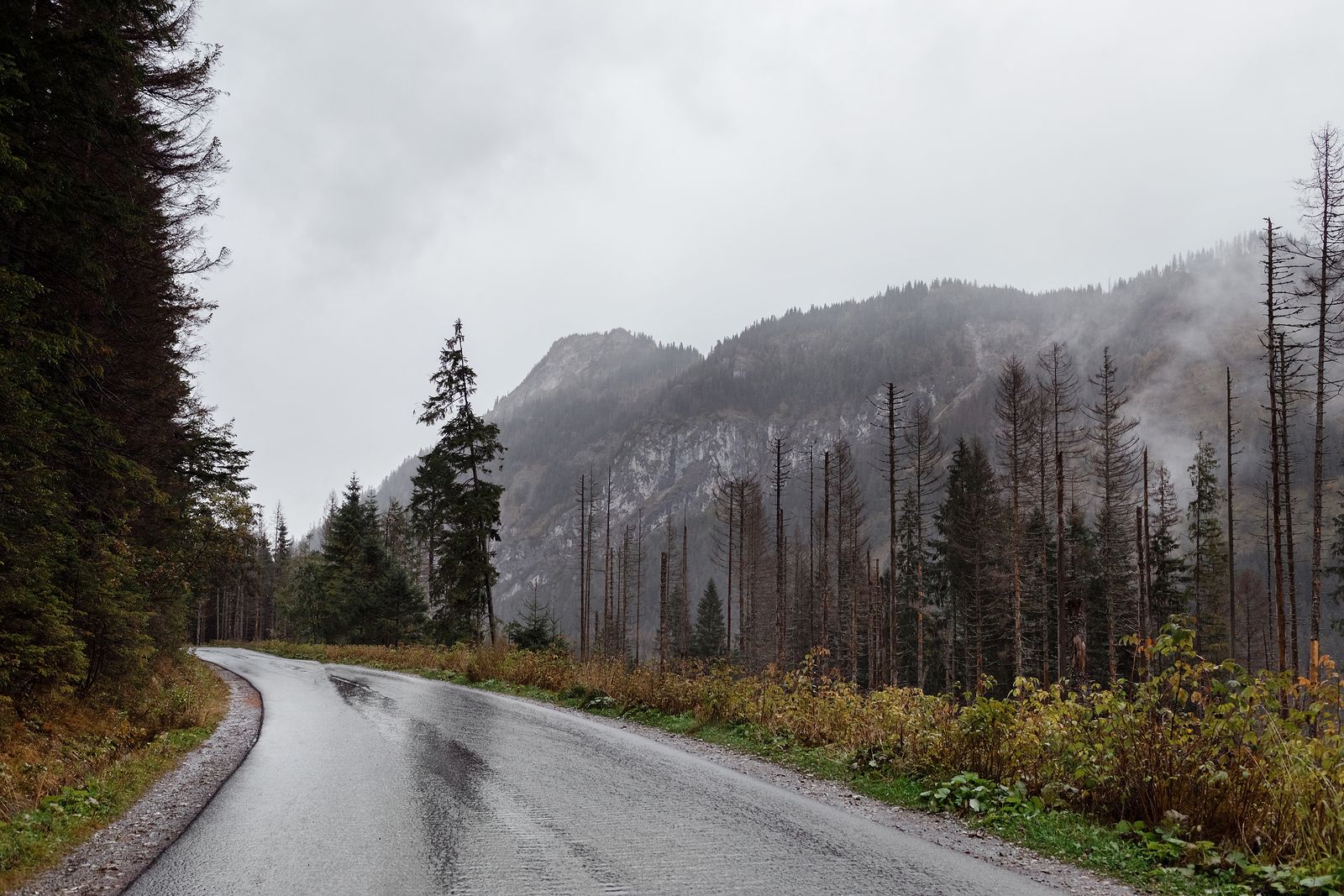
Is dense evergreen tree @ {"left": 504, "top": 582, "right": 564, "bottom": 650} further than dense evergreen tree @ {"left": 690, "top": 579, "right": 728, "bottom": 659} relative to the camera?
No

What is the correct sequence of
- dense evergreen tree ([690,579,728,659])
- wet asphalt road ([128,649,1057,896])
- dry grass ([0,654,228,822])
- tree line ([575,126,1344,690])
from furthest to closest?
dense evergreen tree ([690,579,728,659]), tree line ([575,126,1344,690]), dry grass ([0,654,228,822]), wet asphalt road ([128,649,1057,896])

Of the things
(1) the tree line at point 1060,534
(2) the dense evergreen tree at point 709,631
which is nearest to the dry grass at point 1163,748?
(1) the tree line at point 1060,534

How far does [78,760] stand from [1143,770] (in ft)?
40.5

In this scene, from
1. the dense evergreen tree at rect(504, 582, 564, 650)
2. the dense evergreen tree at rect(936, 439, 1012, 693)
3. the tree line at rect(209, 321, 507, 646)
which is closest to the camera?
the dense evergreen tree at rect(504, 582, 564, 650)

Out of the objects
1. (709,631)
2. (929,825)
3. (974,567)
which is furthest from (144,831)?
(709,631)

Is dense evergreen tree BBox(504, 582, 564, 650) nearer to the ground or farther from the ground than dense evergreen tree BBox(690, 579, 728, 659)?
farther from the ground

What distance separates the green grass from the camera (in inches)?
216

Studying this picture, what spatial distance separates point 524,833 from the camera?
5.87 m

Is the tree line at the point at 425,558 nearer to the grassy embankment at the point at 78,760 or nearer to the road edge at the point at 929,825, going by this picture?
the grassy embankment at the point at 78,760

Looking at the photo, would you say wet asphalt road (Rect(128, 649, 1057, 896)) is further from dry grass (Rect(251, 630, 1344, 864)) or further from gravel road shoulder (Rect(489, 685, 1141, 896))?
dry grass (Rect(251, 630, 1344, 864))

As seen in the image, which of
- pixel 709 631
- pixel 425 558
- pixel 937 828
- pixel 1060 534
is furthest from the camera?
pixel 425 558

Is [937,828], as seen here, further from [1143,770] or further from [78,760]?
[78,760]

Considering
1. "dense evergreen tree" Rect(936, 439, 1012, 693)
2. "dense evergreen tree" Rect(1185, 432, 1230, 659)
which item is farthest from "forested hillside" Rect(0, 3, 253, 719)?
"dense evergreen tree" Rect(1185, 432, 1230, 659)

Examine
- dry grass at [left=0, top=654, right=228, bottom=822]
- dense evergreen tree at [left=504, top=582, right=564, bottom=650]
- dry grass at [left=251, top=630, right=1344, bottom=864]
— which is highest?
dry grass at [left=251, top=630, right=1344, bottom=864]
